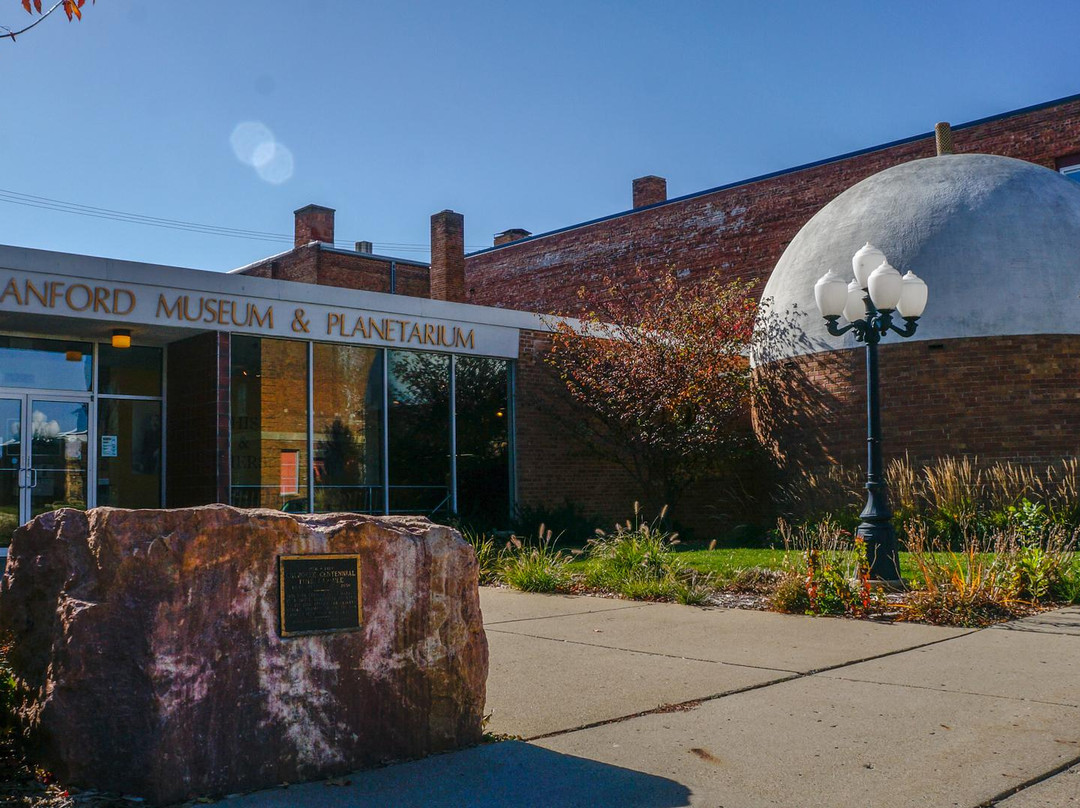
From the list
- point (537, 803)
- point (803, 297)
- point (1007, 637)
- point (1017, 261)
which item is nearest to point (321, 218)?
point (803, 297)

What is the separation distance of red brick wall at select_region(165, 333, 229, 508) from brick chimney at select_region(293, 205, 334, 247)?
19.4 m

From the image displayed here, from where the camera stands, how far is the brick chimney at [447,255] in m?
29.3

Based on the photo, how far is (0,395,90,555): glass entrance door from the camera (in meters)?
14.5

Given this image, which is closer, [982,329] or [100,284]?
[100,284]

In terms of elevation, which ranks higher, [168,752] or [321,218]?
[321,218]

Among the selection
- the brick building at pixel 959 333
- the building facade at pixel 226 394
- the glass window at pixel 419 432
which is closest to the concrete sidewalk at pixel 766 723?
the brick building at pixel 959 333

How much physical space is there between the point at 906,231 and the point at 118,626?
625 inches

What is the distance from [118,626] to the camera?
164 inches

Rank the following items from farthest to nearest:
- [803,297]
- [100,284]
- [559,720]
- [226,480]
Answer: [803,297]
[226,480]
[100,284]
[559,720]

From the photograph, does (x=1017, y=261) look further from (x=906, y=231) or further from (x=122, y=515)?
(x=122, y=515)

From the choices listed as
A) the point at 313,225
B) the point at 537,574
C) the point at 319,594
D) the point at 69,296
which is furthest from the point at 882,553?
the point at 313,225

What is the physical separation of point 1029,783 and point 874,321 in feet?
25.0

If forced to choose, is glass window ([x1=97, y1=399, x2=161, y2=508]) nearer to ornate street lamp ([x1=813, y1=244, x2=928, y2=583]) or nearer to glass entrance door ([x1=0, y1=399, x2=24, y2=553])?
glass entrance door ([x1=0, y1=399, x2=24, y2=553])

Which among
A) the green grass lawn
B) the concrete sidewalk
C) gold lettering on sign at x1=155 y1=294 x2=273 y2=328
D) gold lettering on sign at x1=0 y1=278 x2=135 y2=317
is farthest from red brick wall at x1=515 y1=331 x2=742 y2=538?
the concrete sidewalk
